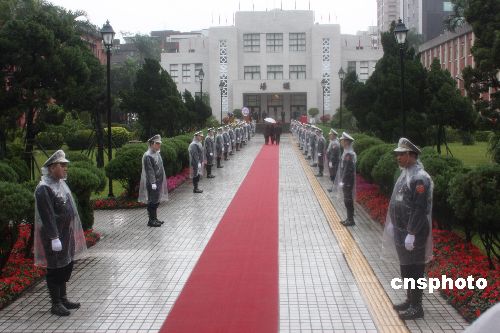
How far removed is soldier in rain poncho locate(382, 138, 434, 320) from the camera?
22.7ft

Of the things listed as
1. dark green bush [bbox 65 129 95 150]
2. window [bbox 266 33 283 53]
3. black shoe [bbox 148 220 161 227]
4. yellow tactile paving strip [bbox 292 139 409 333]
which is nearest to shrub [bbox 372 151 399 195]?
yellow tactile paving strip [bbox 292 139 409 333]

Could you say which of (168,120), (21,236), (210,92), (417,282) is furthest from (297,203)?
(210,92)

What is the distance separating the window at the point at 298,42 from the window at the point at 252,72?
13.7 feet

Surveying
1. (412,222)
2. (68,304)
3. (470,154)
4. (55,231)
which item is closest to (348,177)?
(412,222)

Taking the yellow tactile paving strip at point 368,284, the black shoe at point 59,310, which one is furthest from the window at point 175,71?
the black shoe at point 59,310

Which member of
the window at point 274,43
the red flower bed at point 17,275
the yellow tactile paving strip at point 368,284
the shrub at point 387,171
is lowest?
the yellow tactile paving strip at point 368,284

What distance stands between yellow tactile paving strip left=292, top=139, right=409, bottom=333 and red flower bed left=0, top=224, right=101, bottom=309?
4095mm

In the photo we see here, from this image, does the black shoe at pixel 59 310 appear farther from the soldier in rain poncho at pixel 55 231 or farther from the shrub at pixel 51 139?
the shrub at pixel 51 139

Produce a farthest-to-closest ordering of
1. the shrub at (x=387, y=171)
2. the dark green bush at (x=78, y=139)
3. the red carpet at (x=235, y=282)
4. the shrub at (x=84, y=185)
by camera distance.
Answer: the dark green bush at (x=78, y=139) → the shrub at (x=387, y=171) → the shrub at (x=84, y=185) → the red carpet at (x=235, y=282)

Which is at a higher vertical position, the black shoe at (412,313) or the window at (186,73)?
the window at (186,73)

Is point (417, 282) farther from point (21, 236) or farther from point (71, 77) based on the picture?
point (71, 77)

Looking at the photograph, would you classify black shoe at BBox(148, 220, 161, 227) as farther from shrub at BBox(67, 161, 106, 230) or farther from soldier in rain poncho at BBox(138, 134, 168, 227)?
shrub at BBox(67, 161, 106, 230)

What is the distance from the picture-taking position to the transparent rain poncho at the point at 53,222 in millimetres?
7148

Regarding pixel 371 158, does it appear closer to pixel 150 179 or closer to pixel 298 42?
pixel 150 179
